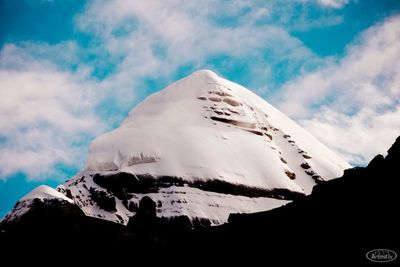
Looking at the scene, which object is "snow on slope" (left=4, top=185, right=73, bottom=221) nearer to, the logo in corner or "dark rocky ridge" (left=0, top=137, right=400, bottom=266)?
"dark rocky ridge" (left=0, top=137, right=400, bottom=266)

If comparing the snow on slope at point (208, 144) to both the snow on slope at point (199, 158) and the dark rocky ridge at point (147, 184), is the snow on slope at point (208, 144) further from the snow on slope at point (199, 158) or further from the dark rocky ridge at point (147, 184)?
the dark rocky ridge at point (147, 184)

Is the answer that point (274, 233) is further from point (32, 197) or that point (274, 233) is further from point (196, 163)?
point (196, 163)

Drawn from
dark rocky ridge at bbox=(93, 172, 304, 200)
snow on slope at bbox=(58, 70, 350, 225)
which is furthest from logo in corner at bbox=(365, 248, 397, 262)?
dark rocky ridge at bbox=(93, 172, 304, 200)

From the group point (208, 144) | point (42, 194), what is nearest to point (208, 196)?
point (208, 144)

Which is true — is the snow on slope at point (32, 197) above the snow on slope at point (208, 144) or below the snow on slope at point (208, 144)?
below

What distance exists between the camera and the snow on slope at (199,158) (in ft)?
427

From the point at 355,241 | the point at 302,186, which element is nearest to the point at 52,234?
the point at 355,241

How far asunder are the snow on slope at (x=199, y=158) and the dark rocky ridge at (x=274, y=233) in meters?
68.9

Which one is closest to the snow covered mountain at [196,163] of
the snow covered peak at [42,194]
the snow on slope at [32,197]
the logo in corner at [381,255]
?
the snow covered peak at [42,194]

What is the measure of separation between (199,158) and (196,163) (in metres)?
2.33

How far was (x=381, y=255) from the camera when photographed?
30062 mm

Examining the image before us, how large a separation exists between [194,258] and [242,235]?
179 inches

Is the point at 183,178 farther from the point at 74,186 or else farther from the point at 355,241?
the point at 355,241

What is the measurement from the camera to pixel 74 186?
134 meters
